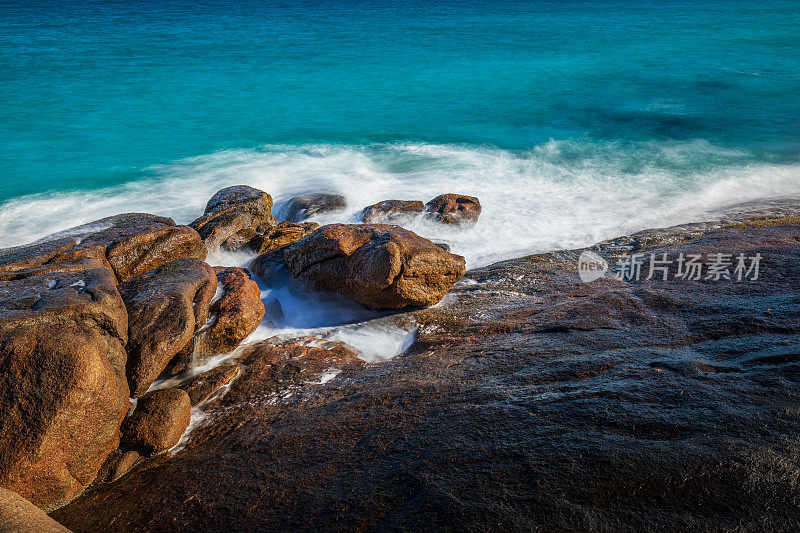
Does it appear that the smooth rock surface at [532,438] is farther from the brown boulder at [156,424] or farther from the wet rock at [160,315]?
the wet rock at [160,315]

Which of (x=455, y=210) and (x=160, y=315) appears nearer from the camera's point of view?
(x=160, y=315)

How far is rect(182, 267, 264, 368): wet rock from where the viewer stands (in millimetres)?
5355

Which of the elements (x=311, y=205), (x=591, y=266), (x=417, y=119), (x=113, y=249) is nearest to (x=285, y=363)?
(x=113, y=249)

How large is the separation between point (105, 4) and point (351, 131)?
3811 centimetres

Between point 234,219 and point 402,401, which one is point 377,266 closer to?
point 402,401

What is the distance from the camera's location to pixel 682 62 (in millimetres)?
24672

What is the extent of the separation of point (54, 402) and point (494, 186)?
34.0 ft

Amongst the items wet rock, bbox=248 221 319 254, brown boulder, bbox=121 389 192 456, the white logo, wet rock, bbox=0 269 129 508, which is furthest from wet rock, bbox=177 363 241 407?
the white logo

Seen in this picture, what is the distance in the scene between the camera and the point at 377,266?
20.1 feet

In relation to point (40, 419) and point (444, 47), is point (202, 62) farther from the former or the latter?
point (40, 419)

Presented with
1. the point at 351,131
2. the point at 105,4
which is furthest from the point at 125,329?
the point at 105,4

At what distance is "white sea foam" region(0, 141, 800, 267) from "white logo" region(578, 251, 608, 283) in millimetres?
1158

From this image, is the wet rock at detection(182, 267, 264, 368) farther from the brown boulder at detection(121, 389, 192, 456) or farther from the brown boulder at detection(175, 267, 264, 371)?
the brown boulder at detection(121, 389, 192, 456)

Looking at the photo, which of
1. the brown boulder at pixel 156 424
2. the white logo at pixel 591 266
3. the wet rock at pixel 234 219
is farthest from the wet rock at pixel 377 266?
the brown boulder at pixel 156 424
